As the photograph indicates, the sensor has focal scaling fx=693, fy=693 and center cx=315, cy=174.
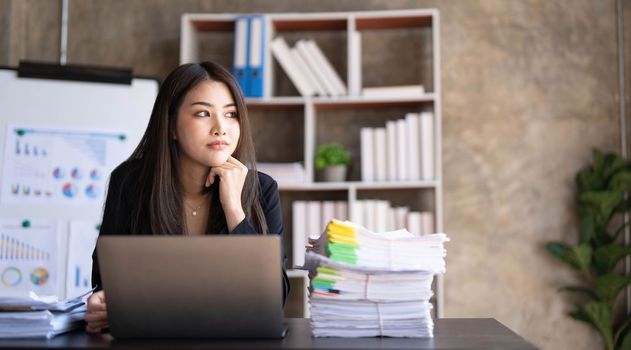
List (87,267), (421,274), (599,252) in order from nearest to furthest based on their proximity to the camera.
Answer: (421,274), (87,267), (599,252)

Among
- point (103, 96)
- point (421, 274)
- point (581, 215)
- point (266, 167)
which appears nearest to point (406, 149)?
point (266, 167)

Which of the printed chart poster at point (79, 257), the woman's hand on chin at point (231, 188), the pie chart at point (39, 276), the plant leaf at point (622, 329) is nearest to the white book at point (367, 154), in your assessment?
the printed chart poster at point (79, 257)

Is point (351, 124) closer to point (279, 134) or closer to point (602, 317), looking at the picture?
point (279, 134)

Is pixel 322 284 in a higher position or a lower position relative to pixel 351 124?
lower

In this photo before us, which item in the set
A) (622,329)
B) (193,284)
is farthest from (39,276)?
(622,329)

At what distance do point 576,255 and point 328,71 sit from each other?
1.47m

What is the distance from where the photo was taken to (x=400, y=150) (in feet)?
10.9

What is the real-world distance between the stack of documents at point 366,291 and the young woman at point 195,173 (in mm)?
439

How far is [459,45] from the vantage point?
3621 mm

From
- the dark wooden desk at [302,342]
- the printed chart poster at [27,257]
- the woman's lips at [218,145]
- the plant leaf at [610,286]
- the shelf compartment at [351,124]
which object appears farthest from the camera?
the shelf compartment at [351,124]

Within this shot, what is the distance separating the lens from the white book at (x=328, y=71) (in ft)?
11.1

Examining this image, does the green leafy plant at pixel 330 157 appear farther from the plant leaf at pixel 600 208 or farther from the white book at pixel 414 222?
the plant leaf at pixel 600 208

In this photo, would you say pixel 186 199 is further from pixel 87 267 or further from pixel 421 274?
pixel 87 267

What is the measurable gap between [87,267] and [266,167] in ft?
3.07
